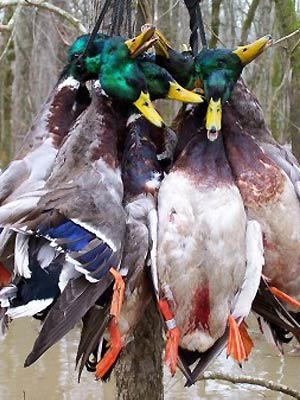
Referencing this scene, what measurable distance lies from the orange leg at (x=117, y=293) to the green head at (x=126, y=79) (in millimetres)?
427

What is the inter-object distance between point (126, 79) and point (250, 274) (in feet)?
1.80

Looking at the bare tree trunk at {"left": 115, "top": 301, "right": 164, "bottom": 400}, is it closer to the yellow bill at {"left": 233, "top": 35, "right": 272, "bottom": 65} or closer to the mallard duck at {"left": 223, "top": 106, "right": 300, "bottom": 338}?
the mallard duck at {"left": 223, "top": 106, "right": 300, "bottom": 338}

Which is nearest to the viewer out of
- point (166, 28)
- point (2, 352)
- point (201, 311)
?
point (201, 311)

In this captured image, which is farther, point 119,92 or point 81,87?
point 81,87

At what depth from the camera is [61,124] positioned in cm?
218

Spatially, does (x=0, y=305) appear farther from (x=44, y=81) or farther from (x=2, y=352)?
(x=44, y=81)

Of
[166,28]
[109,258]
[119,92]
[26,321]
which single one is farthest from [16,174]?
[166,28]

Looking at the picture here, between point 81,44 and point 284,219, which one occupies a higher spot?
point 81,44

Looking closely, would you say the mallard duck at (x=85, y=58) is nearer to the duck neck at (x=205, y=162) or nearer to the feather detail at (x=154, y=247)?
the duck neck at (x=205, y=162)

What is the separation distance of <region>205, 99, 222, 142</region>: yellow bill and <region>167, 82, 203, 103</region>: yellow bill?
4 centimetres

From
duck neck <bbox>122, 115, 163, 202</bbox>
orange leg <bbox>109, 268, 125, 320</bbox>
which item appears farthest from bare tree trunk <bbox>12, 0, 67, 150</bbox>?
orange leg <bbox>109, 268, 125, 320</bbox>

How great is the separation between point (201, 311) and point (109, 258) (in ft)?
0.86

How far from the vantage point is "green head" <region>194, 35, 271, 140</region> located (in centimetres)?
Result: 196

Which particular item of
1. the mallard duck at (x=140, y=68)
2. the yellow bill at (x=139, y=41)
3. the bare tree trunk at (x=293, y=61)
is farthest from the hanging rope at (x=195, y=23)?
the bare tree trunk at (x=293, y=61)
